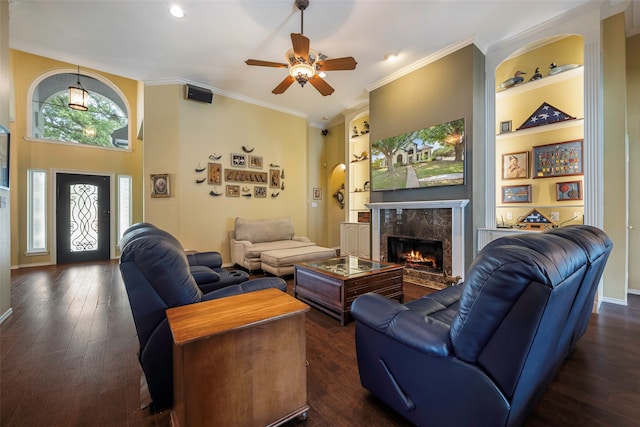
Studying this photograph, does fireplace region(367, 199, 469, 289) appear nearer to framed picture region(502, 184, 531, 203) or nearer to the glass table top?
framed picture region(502, 184, 531, 203)

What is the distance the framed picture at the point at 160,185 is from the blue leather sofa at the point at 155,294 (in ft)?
12.1

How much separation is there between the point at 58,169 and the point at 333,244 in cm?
641

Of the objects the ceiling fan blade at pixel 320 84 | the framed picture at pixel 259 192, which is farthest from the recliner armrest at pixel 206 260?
the ceiling fan blade at pixel 320 84

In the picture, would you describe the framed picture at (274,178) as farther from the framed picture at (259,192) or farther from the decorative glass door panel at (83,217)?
the decorative glass door panel at (83,217)

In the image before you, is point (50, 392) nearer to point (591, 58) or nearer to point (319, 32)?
point (319, 32)

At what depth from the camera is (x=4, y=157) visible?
104 inches

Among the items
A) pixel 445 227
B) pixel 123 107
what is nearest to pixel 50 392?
pixel 445 227

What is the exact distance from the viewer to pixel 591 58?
111 inches

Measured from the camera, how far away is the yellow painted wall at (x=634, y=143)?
10.6 feet

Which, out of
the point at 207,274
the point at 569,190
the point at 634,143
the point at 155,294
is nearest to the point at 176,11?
the point at 207,274

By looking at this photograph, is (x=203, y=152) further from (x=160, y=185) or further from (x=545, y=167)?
(x=545, y=167)

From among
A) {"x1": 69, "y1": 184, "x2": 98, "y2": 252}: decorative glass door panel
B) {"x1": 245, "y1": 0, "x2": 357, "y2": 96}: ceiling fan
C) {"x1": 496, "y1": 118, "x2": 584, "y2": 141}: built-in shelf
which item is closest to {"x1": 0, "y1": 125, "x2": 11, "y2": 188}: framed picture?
{"x1": 245, "y1": 0, "x2": 357, "y2": 96}: ceiling fan

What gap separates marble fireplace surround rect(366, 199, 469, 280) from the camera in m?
3.55

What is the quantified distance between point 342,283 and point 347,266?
54 centimetres
